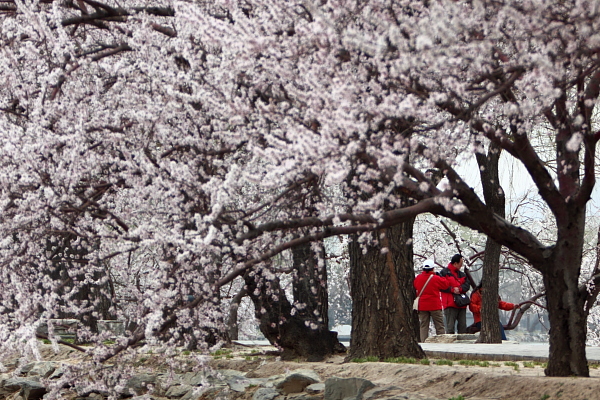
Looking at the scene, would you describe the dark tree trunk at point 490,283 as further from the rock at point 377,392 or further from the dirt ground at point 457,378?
the rock at point 377,392

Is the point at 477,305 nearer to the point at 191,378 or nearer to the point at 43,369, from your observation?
the point at 191,378

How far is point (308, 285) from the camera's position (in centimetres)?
1173

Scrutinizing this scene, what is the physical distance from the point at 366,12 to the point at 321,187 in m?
1.94

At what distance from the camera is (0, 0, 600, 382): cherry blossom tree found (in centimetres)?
564

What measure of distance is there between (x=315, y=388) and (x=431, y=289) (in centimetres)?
619

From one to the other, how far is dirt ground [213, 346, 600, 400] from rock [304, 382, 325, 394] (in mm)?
383

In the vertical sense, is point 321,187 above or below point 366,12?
below

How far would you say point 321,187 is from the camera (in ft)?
24.1

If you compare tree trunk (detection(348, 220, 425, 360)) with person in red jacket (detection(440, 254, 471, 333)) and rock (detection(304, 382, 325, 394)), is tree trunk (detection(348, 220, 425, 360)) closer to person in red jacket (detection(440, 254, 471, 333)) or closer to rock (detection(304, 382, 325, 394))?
rock (detection(304, 382, 325, 394))

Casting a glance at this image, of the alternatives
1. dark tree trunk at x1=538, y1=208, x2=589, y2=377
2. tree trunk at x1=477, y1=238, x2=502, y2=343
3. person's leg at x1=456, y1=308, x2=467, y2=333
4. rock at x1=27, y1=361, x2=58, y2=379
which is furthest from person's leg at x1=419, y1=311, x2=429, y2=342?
dark tree trunk at x1=538, y1=208, x2=589, y2=377

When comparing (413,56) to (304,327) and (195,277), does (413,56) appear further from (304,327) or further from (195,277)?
(304,327)

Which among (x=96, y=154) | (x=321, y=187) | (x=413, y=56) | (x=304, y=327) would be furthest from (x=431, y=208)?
(x=304, y=327)

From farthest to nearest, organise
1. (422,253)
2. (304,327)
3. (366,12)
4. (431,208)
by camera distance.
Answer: (422,253)
(304,327)
(431,208)
(366,12)

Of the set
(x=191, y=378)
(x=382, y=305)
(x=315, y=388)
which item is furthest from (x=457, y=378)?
(x=191, y=378)
